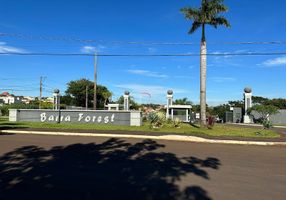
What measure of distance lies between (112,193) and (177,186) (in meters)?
1.50

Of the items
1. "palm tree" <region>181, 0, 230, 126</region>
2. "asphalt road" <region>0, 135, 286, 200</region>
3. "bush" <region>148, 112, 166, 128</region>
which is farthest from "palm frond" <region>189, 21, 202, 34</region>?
"asphalt road" <region>0, 135, 286, 200</region>

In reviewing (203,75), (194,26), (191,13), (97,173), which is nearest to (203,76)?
(203,75)

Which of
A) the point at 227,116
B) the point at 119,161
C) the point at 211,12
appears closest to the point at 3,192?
the point at 119,161

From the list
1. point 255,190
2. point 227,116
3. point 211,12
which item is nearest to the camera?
point 255,190

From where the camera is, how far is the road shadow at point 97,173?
7.24 meters

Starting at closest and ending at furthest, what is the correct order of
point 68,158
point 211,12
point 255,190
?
point 255,190 < point 68,158 < point 211,12

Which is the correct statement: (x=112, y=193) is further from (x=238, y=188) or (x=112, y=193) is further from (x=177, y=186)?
(x=238, y=188)

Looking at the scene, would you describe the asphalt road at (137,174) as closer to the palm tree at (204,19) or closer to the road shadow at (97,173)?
the road shadow at (97,173)

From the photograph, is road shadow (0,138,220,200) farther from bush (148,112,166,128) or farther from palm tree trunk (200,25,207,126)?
palm tree trunk (200,25,207,126)

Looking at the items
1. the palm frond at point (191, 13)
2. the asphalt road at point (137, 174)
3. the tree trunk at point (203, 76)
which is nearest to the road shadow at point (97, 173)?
the asphalt road at point (137, 174)

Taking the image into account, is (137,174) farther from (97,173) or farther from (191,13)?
(191,13)

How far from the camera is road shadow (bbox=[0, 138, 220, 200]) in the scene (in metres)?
7.24

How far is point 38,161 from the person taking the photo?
10953mm

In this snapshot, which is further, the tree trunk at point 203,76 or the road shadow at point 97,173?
the tree trunk at point 203,76
